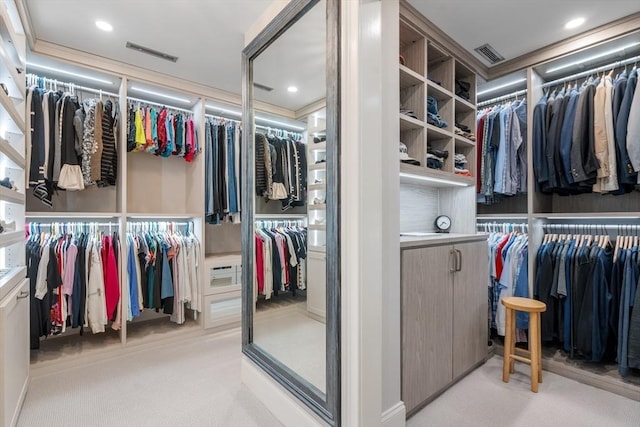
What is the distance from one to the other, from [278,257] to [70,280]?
5.63 feet

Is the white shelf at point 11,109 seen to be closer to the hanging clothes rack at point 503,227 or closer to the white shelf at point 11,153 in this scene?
the white shelf at point 11,153

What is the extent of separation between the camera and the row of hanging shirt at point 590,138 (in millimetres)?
2117

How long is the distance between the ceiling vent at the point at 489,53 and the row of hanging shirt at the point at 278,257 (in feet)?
6.59

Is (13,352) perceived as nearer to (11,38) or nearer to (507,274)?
(11,38)

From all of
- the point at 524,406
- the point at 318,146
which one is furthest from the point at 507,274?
the point at 318,146

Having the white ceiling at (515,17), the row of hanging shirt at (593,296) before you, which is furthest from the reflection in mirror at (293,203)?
the row of hanging shirt at (593,296)

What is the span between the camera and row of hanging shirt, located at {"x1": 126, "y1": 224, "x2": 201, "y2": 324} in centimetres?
277

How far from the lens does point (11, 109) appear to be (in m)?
1.69

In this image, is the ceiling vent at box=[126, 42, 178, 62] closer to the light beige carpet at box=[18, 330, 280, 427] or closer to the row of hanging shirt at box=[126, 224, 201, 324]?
the row of hanging shirt at box=[126, 224, 201, 324]

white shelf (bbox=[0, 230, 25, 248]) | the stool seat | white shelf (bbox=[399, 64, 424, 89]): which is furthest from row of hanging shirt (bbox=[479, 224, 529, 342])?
white shelf (bbox=[0, 230, 25, 248])

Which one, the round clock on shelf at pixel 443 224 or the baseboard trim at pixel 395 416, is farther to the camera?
the round clock on shelf at pixel 443 224

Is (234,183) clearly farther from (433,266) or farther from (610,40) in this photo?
(610,40)

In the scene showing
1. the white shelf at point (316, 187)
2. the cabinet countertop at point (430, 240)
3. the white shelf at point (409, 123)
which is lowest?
the cabinet countertop at point (430, 240)

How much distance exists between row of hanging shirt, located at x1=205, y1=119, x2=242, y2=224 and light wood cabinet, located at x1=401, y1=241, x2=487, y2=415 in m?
2.14
